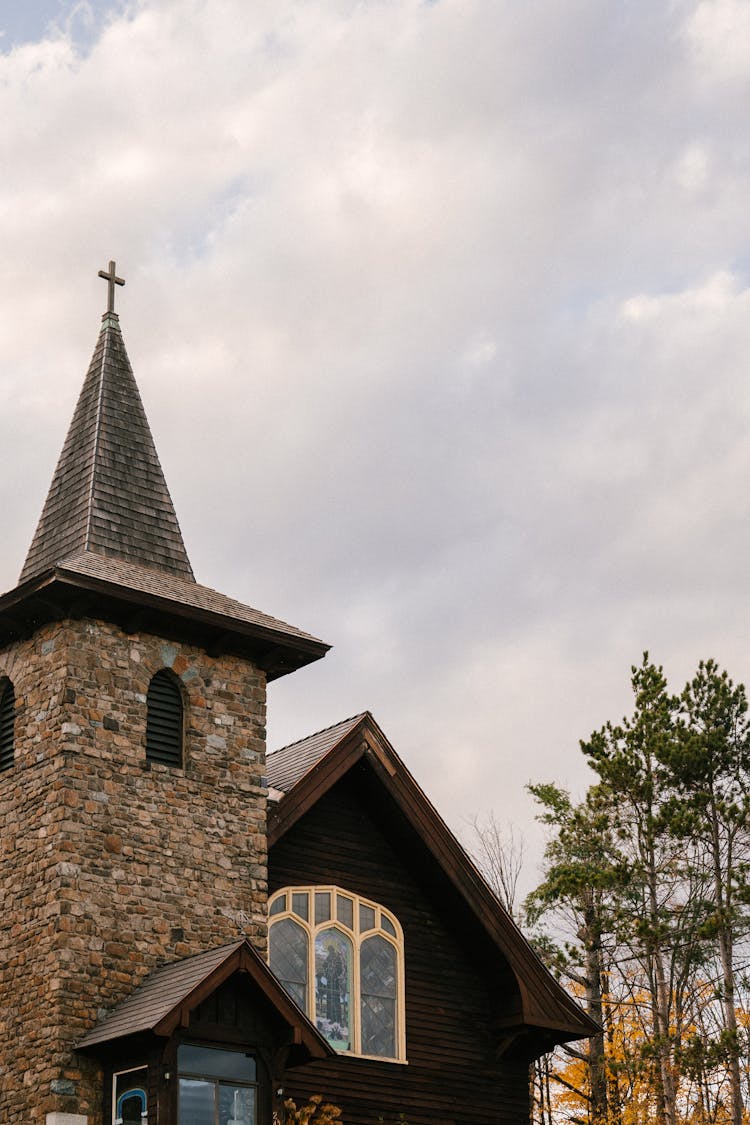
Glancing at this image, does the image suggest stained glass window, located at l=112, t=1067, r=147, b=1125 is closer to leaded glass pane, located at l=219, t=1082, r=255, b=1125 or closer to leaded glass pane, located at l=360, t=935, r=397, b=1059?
leaded glass pane, located at l=219, t=1082, r=255, b=1125

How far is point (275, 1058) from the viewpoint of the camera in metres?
16.4

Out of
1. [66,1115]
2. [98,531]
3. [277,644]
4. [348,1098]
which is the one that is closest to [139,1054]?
[66,1115]

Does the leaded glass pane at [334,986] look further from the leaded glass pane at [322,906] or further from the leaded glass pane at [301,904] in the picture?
the leaded glass pane at [301,904]

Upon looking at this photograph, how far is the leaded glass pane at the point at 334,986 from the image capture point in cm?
1909

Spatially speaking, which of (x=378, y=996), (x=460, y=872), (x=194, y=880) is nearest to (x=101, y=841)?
(x=194, y=880)

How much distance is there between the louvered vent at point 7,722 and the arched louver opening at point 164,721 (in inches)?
66.3

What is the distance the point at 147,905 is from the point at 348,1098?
3.86 m

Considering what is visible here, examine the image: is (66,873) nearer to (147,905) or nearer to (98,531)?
(147,905)

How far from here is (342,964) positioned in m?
19.6

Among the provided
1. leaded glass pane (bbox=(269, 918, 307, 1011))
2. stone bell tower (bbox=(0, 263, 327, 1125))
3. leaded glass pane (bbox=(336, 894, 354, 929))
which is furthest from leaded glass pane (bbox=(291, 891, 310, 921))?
stone bell tower (bbox=(0, 263, 327, 1125))

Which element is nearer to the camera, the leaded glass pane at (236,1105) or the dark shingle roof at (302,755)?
the leaded glass pane at (236,1105)

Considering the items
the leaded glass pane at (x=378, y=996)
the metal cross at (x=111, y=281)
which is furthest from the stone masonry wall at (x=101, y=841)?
the metal cross at (x=111, y=281)

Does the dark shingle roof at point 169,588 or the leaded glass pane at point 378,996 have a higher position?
the dark shingle roof at point 169,588

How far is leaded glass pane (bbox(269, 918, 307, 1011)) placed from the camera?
62.0ft
